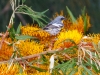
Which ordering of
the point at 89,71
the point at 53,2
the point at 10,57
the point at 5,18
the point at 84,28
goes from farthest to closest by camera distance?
the point at 53,2
the point at 5,18
the point at 84,28
the point at 10,57
the point at 89,71

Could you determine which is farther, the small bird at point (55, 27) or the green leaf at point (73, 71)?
the small bird at point (55, 27)

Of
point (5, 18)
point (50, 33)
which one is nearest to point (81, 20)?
point (50, 33)

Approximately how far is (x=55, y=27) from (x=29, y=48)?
0.98 ft

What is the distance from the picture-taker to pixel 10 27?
0.97m

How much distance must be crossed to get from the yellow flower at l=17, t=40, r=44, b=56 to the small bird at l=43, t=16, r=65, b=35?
8cm

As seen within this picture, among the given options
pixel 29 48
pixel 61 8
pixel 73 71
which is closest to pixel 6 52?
pixel 29 48

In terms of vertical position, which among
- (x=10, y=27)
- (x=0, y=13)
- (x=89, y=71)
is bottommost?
(x=89, y=71)

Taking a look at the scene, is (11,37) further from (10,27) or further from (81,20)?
(81,20)

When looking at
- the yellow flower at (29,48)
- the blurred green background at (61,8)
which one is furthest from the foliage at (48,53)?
the blurred green background at (61,8)

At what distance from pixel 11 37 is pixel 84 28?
0.83 ft

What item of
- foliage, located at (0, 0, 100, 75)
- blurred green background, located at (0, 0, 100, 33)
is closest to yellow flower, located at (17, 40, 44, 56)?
foliage, located at (0, 0, 100, 75)

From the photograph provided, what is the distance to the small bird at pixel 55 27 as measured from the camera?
1.06 meters

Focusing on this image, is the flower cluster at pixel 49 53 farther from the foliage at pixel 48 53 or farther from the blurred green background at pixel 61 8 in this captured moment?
the blurred green background at pixel 61 8

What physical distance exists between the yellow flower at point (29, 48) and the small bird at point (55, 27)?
76 mm
